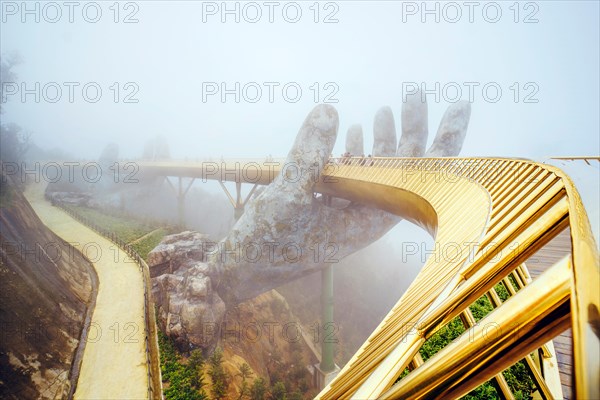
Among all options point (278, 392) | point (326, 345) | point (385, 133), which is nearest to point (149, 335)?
point (278, 392)

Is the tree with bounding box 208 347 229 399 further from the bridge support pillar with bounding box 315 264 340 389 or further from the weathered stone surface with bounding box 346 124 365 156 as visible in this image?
the weathered stone surface with bounding box 346 124 365 156

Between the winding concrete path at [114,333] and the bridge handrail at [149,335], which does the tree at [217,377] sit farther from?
the winding concrete path at [114,333]

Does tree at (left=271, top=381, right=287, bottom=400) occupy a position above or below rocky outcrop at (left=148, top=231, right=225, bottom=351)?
below

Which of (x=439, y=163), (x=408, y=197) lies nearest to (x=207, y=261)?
(x=408, y=197)

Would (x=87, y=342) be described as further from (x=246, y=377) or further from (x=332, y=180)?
(x=332, y=180)

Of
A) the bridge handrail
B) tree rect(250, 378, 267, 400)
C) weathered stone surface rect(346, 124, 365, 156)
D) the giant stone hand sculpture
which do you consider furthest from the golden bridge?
weathered stone surface rect(346, 124, 365, 156)
